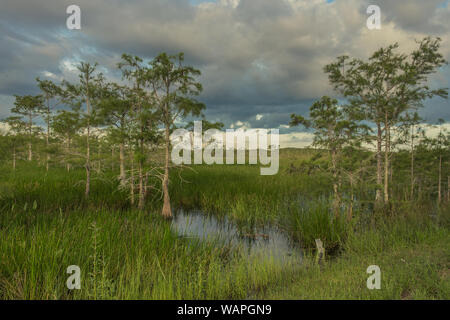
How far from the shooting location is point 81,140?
12.6 meters

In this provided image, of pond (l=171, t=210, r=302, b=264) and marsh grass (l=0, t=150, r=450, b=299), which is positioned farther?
pond (l=171, t=210, r=302, b=264)

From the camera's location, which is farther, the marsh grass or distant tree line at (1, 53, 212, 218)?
distant tree line at (1, 53, 212, 218)

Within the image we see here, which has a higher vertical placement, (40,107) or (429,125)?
(40,107)

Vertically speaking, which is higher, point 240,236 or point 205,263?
point 205,263

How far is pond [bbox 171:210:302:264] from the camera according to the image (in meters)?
7.22

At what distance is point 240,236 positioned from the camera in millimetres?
8867

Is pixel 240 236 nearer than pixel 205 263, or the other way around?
pixel 205 263

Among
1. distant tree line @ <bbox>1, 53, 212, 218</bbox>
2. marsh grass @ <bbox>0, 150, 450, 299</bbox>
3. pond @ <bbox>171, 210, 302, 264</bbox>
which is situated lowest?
pond @ <bbox>171, 210, 302, 264</bbox>

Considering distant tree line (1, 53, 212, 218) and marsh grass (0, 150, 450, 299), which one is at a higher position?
distant tree line (1, 53, 212, 218)
